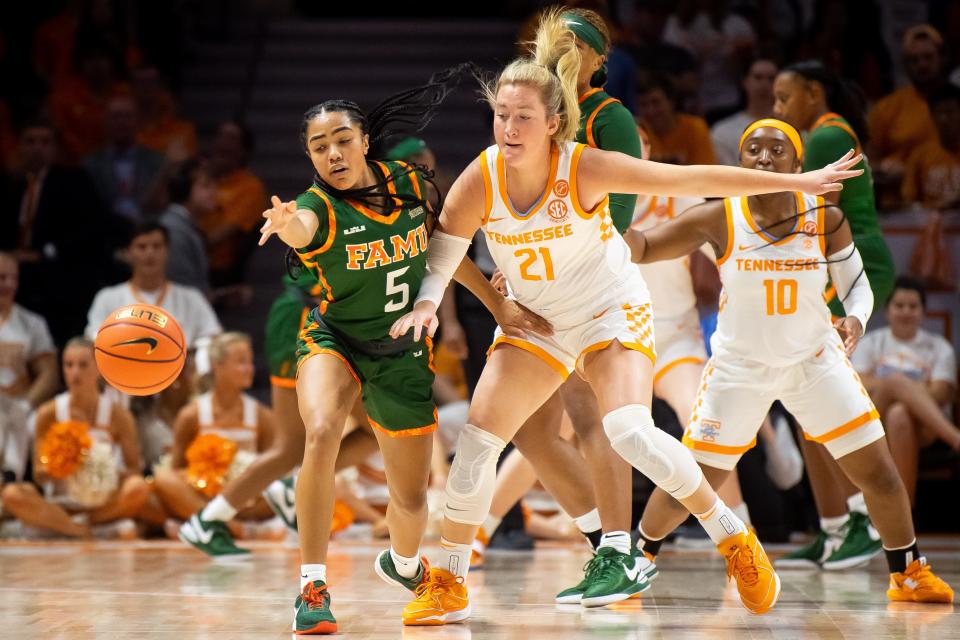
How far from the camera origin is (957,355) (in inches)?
307

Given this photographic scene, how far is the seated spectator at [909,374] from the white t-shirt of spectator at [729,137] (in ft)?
4.96

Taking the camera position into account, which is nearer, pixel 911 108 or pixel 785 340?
pixel 785 340

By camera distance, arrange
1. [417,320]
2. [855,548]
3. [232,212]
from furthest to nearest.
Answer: [232,212]
[855,548]
[417,320]

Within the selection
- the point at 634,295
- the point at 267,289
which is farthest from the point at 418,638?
the point at 267,289

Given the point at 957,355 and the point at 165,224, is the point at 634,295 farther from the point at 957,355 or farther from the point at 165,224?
the point at 165,224

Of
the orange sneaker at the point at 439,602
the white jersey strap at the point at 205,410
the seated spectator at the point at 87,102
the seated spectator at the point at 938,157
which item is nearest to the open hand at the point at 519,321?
the orange sneaker at the point at 439,602

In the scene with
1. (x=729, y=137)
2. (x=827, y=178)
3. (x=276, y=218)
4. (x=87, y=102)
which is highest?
(x=87, y=102)

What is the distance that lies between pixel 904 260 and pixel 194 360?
4144 mm

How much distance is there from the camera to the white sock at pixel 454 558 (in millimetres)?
4285

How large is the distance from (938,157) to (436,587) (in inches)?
214

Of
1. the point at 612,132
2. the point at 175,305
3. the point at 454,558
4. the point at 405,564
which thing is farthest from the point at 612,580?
the point at 175,305

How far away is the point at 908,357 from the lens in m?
7.32

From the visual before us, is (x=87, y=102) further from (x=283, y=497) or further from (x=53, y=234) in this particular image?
(x=283, y=497)

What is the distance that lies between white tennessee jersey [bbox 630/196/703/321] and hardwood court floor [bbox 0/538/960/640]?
1119mm
